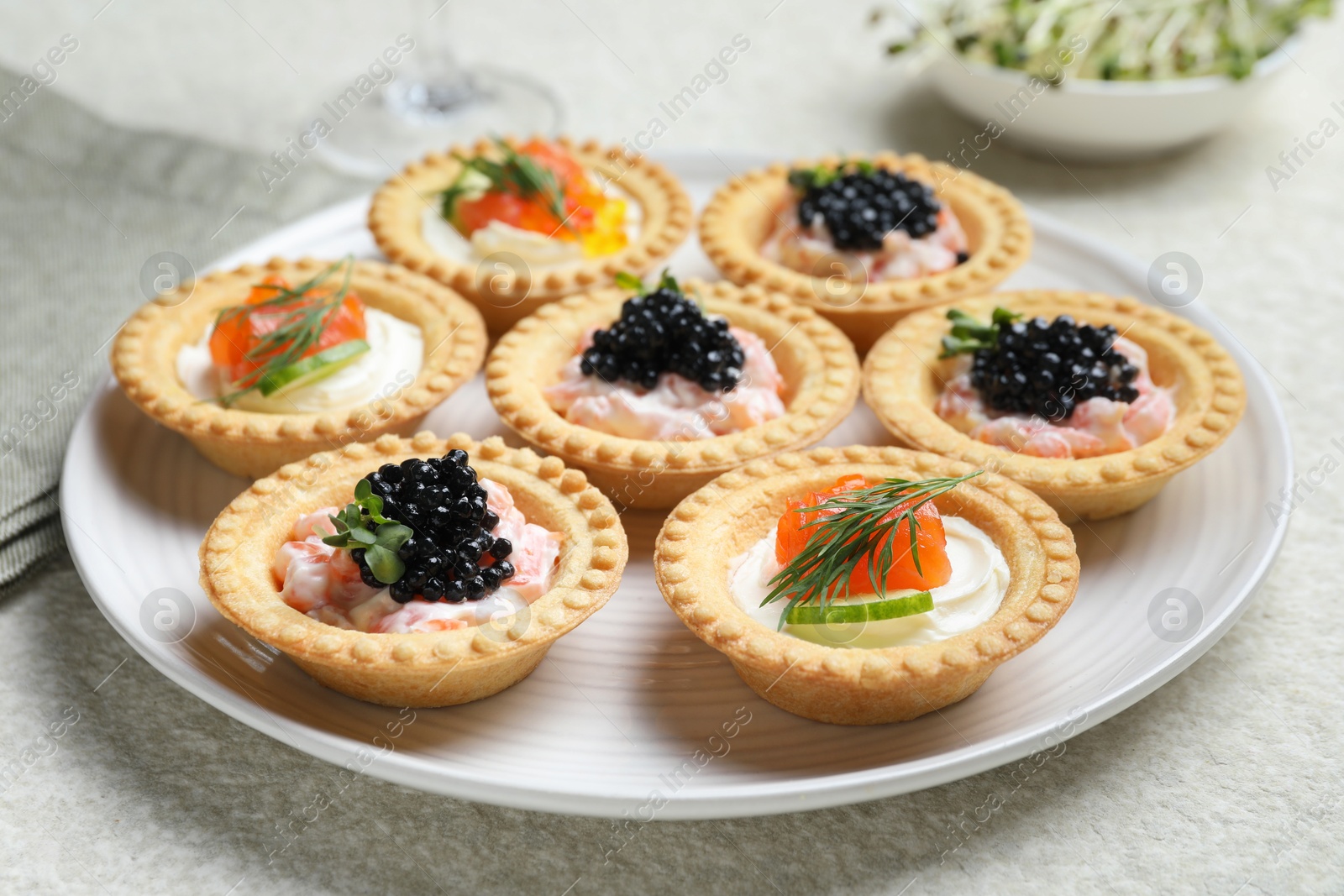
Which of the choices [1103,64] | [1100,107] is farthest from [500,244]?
[1103,64]

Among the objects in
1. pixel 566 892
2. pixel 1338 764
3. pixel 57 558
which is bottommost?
pixel 57 558

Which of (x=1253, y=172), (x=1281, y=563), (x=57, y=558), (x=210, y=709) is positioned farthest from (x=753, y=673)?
(x=1253, y=172)

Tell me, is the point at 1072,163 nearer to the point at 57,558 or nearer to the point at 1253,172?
the point at 1253,172

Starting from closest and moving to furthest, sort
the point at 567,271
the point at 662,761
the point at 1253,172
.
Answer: the point at 662,761 < the point at 567,271 < the point at 1253,172

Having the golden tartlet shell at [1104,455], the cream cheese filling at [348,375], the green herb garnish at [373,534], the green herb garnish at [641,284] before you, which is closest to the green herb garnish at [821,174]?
the golden tartlet shell at [1104,455]

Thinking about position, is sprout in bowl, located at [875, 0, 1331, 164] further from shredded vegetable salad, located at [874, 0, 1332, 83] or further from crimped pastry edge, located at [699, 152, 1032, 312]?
crimped pastry edge, located at [699, 152, 1032, 312]

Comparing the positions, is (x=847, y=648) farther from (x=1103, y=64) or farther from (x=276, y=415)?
(x=1103, y=64)

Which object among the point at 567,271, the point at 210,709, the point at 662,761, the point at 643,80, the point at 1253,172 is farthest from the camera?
the point at 643,80
